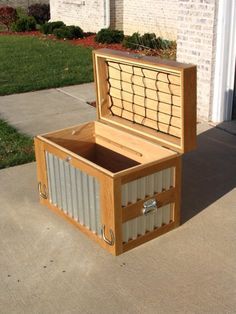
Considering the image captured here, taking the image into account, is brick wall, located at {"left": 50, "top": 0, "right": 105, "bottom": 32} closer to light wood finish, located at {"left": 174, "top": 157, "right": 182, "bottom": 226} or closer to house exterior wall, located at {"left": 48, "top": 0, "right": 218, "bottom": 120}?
house exterior wall, located at {"left": 48, "top": 0, "right": 218, "bottom": 120}

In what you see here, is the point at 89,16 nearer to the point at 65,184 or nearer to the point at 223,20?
the point at 223,20

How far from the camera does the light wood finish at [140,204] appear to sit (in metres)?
3.83

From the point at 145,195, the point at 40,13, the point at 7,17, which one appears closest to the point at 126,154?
the point at 145,195

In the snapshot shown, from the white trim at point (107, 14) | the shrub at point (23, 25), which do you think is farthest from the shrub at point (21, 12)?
the white trim at point (107, 14)

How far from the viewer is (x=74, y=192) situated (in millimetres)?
4188

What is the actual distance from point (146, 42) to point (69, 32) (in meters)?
3.39

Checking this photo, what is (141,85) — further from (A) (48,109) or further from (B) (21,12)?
(B) (21,12)

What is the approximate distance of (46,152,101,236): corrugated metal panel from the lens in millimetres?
3969

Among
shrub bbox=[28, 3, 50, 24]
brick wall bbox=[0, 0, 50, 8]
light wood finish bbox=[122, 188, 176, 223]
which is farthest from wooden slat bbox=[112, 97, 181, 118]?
brick wall bbox=[0, 0, 50, 8]

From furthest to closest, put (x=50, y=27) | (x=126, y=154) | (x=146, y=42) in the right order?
(x=50, y=27) < (x=146, y=42) < (x=126, y=154)

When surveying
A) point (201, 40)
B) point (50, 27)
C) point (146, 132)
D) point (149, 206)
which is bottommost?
point (50, 27)

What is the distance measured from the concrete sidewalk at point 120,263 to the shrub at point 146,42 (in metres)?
8.16

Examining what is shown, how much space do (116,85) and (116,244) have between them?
5.43 feet

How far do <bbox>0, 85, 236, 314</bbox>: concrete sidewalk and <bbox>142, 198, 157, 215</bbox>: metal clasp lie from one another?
0.97ft
